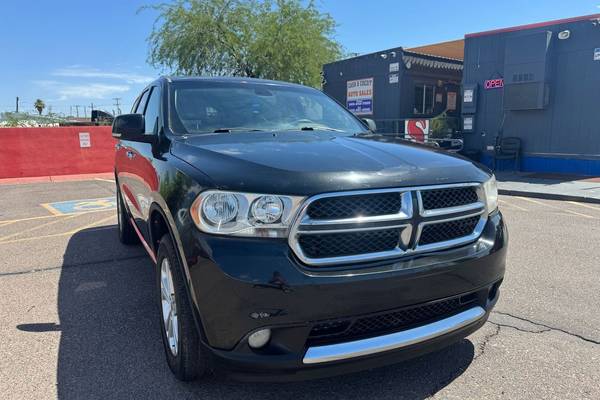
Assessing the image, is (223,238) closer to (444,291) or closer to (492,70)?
(444,291)

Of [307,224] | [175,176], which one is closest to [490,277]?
[307,224]

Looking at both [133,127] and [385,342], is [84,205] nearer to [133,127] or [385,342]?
[133,127]

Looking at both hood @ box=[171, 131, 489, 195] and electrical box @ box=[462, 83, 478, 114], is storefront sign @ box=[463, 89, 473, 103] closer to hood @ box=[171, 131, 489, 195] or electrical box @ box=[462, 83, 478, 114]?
electrical box @ box=[462, 83, 478, 114]

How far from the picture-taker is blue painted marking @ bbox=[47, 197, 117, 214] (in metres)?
8.54

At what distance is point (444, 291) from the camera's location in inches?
91.7

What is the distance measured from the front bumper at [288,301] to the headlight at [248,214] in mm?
44

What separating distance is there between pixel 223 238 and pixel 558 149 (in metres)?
13.0

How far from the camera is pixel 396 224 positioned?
87.0 inches

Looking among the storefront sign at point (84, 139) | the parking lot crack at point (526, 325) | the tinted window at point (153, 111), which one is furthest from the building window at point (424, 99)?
the parking lot crack at point (526, 325)

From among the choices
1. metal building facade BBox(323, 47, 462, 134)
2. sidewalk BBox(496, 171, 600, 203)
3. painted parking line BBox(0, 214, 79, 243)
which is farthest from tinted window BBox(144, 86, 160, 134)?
metal building facade BBox(323, 47, 462, 134)

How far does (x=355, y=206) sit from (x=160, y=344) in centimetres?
180

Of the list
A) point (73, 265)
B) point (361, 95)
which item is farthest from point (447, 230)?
point (361, 95)

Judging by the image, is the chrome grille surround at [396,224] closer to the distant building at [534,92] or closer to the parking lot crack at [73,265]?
the parking lot crack at [73,265]

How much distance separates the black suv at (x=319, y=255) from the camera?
6.70ft
